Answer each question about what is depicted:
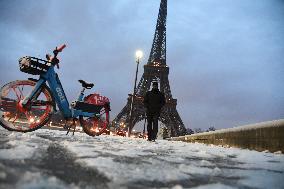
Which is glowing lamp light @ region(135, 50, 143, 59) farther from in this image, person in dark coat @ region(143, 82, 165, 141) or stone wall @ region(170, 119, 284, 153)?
stone wall @ region(170, 119, 284, 153)

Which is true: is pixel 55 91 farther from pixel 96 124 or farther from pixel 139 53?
pixel 139 53

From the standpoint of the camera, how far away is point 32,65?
17.1 ft

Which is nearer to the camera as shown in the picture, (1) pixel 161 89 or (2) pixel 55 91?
(2) pixel 55 91

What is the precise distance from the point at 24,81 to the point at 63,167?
3.79m

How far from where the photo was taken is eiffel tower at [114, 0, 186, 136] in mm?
44250

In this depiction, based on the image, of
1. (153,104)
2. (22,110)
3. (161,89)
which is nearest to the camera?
(22,110)

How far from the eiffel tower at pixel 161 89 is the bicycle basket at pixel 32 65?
3384 centimetres

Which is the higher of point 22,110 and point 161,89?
point 161,89

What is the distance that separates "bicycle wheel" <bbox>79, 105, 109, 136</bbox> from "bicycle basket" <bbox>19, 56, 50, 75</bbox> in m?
1.61

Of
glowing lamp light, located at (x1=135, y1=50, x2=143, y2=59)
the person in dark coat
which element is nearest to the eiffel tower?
glowing lamp light, located at (x1=135, y1=50, x2=143, y2=59)

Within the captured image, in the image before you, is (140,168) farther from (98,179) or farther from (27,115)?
(27,115)

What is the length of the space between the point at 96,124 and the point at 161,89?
39.8 meters

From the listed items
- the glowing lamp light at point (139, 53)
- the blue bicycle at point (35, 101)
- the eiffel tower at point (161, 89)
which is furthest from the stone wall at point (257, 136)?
the eiffel tower at point (161, 89)

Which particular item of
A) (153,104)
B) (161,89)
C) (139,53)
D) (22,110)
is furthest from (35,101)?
(161,89)
